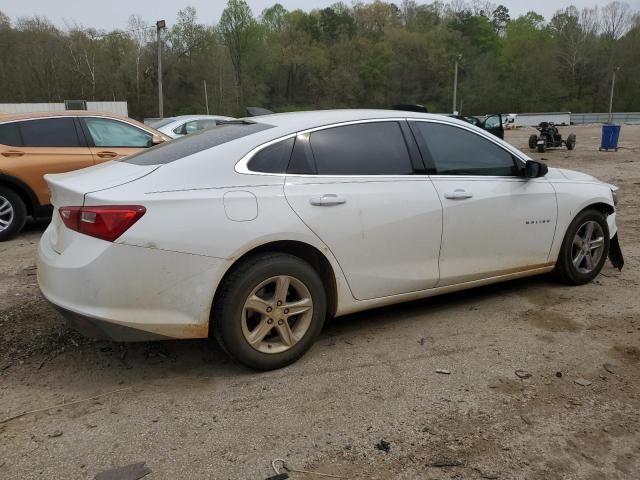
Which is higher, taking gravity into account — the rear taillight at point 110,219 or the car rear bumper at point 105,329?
the rear taillight at point 110,219

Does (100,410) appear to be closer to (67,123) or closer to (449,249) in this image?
(449,249)

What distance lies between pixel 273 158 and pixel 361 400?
153 cm

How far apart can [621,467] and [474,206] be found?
6.76 feet

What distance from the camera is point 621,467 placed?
2.55 metres

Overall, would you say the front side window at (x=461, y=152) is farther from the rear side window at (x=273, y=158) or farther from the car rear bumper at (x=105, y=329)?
the car rear bumper at (x=105, y=329)

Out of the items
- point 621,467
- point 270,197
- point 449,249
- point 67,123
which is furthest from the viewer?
point 67,123

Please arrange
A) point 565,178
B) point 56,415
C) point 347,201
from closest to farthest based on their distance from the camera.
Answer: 1. point 56,415
2. point 347,201
3. point 565,178

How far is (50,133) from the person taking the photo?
7344mm

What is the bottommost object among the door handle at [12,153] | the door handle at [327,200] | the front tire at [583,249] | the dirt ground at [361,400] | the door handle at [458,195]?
the dirt ground at [361,400]

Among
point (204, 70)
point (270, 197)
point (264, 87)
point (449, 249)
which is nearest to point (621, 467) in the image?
point (449, 249)

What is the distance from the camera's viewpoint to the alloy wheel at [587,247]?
4.99 meters

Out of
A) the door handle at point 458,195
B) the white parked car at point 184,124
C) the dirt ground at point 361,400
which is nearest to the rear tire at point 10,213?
the dirt ground at point 361,400

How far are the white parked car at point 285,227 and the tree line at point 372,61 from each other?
64.5m

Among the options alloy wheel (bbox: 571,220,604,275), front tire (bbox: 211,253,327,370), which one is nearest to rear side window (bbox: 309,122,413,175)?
front tire (bbox: 211,253,327,370)
